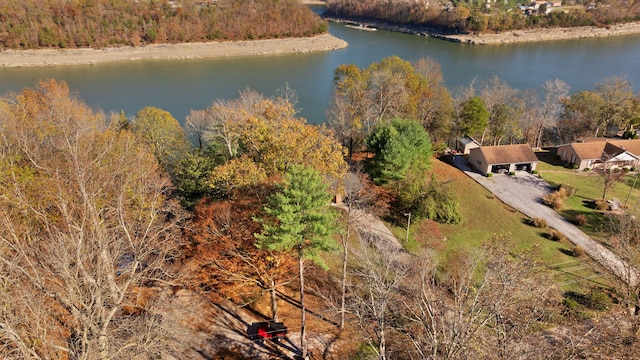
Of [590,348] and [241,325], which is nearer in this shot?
[590,348]

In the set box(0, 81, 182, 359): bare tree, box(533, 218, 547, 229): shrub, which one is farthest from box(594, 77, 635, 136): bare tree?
box(0, 81, 182, 359): bare tree

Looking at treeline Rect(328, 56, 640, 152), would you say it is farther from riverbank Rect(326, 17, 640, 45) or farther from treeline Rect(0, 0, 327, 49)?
treeline Rect(0, 0, 327, 49)

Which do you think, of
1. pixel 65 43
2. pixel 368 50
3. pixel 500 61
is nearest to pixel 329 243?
pixel 500 61

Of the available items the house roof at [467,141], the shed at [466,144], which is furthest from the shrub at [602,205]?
the house roof at [467,141]

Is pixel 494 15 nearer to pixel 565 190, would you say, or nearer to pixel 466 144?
pixel 466 144

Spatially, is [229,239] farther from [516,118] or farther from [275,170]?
[516,118]

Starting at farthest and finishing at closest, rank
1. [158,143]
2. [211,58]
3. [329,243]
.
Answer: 1. [211,58]
2. [158,143]
3. [329,243]

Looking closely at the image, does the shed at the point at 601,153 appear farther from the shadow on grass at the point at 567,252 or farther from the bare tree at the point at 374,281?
the bare tree at the point at 374,281

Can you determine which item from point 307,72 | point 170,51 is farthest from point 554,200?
point 170,51
